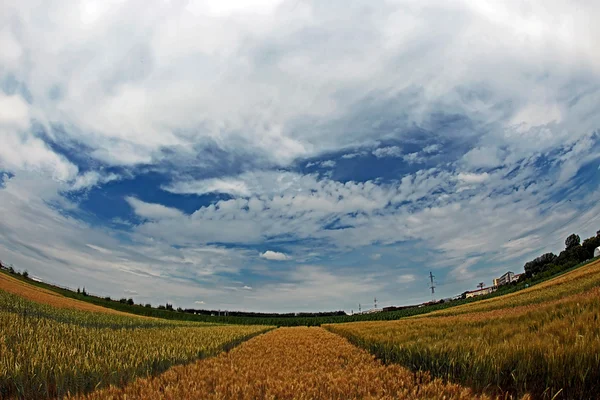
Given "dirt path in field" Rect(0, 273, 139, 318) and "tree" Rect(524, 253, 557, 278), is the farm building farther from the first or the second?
"dirt path in field" Rect(0, 273, 139, 318)

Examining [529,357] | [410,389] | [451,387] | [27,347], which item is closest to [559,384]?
[529,357]

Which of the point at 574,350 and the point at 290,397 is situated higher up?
the point at 574,350

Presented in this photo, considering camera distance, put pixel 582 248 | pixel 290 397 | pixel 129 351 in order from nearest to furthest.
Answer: pixel 290 397
pixel 129 351
pixel 582 248

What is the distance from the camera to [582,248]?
92312 millimetres

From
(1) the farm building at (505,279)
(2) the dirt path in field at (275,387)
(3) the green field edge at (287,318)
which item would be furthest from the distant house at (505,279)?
(2) the dirt path in field at (275,387)

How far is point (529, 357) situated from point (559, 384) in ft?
1.31

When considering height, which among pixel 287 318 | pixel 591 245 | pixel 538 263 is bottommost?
pixel 287 318

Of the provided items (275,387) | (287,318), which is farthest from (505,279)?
(275,387)

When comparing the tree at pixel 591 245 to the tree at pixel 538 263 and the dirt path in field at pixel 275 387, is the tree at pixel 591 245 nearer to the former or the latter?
the tree at pixel 538 263

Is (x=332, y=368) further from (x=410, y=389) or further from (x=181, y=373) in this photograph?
(x=181, y=373)

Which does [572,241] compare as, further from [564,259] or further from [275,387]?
[275,387]

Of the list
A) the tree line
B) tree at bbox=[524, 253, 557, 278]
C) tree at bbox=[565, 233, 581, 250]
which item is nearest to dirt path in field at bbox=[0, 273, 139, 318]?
the tree line

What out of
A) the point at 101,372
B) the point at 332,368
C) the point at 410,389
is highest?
the point at 101,372

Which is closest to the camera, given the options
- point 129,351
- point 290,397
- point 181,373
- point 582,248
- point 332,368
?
point 290,397
